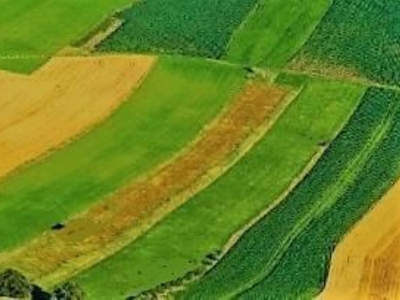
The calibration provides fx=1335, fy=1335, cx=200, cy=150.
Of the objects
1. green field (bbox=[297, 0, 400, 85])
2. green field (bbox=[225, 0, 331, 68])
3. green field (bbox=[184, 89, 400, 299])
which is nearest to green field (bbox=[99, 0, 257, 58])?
green field (bbox=[225, 0, 331, 68])

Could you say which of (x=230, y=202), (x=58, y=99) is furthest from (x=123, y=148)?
(x=230, y=202)

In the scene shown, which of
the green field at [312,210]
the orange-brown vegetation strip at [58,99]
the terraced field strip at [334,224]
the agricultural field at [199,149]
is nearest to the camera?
the terraced field strip at [334,224]

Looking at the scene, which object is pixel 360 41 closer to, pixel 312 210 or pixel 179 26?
pixel 179 26

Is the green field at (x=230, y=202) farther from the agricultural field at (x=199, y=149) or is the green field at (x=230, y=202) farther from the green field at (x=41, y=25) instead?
the green field at (x=41, y=25)

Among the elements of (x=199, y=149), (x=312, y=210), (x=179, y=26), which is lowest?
(x=312, y=210)

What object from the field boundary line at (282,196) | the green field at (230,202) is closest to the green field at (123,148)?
the green field at (230,202)

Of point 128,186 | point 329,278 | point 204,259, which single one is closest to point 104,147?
point 128,186
